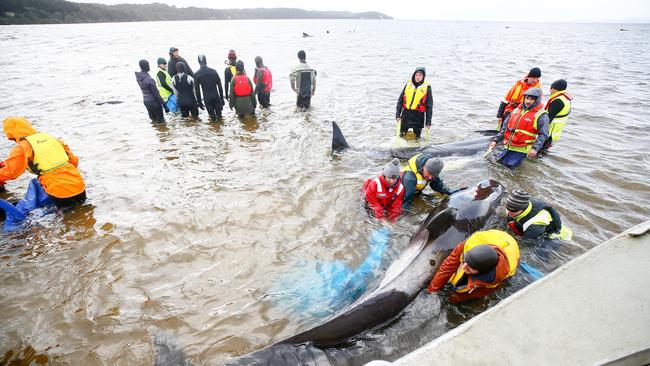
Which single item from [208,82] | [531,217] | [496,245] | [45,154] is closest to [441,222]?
[496,245]

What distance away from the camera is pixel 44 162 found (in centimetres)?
550

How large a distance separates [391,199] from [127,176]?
20.8ft

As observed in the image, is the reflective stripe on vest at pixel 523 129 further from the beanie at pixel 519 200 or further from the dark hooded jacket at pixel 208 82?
the dark hooded jacket at pixel 208 82

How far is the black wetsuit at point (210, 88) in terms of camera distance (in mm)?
10211

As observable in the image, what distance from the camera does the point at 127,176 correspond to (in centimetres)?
783

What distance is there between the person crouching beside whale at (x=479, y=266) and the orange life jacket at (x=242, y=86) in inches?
353

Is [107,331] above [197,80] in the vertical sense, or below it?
below

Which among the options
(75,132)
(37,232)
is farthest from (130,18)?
(37,232)

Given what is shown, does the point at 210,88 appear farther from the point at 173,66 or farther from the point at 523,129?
the point at 523,129

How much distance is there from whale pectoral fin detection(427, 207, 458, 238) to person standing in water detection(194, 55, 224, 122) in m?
8.44

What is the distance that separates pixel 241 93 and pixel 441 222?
27.7ft

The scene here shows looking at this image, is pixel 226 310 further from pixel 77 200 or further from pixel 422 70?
pixel 422 70

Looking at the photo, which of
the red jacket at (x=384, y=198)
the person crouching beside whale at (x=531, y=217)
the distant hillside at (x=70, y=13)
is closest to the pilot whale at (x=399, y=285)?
the person crouching beside whale at (x=531, y=217)

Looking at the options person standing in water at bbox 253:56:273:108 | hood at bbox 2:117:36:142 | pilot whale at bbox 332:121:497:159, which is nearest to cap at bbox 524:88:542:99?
pilot whale at bbox 332:121:497:159
